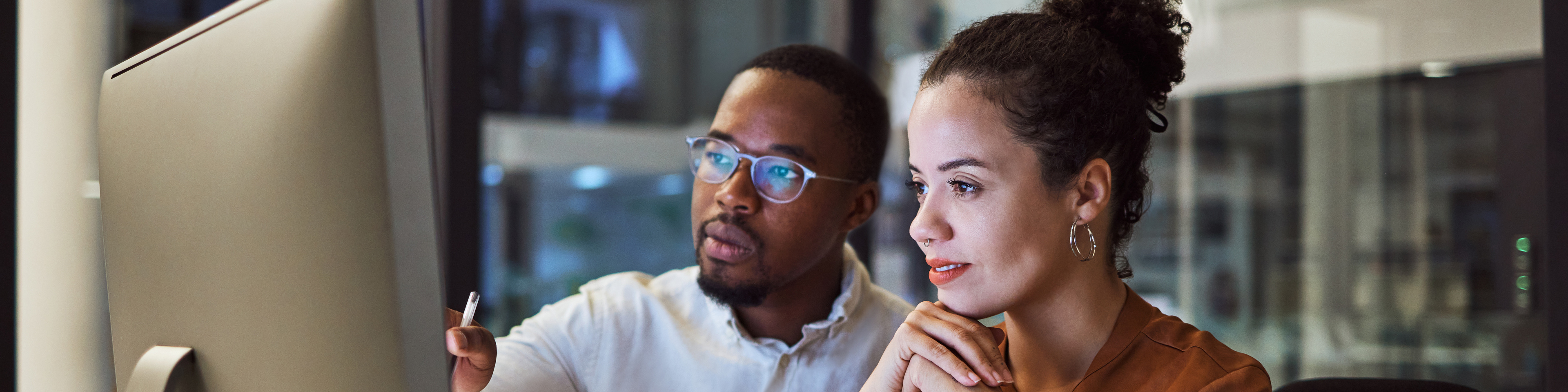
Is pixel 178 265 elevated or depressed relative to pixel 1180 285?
elevated

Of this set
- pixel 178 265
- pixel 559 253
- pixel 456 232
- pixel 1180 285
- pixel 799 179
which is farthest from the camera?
pixel 1180 285

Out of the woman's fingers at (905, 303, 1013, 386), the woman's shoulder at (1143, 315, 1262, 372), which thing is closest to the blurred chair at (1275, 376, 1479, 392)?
the woman's shoulder at (1143, 315, 1262, 372)

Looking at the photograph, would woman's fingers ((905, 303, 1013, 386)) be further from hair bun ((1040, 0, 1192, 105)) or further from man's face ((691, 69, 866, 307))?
man's face ((691, 69, 866, 307))

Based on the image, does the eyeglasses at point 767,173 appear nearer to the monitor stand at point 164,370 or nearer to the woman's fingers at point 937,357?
the woman's fingers at point 937,357

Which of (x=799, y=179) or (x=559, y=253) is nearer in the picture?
(x=799, y=179)

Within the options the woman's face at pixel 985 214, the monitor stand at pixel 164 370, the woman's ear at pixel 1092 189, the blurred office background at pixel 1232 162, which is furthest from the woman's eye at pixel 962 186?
the blurred office background at pixel 1232 162

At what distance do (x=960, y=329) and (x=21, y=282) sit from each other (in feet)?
7.29

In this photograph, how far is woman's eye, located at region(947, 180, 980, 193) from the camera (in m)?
1.03

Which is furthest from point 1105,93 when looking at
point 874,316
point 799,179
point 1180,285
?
point 1180,285

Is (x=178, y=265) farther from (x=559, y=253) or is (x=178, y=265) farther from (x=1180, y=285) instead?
(x=1180, y=285)

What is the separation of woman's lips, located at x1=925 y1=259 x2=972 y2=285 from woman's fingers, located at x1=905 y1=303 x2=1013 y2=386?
0.04 m

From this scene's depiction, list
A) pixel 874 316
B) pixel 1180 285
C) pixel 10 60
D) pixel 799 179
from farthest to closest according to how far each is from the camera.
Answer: pixel 1180 285
pixel 10 60
pixel 874 316
pixel 799 179

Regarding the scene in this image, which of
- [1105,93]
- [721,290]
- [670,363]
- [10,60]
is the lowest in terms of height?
[670,363]

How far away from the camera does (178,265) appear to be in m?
0.71
